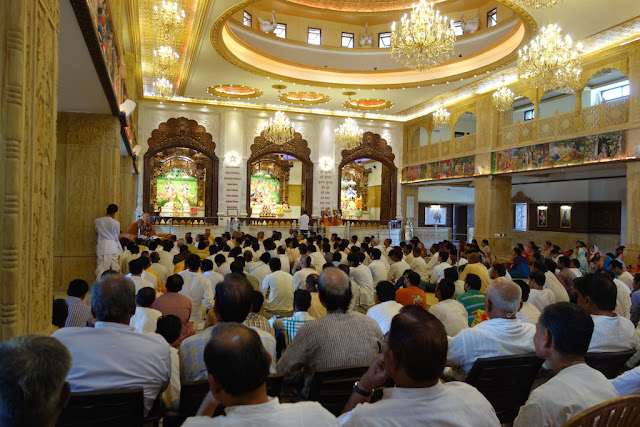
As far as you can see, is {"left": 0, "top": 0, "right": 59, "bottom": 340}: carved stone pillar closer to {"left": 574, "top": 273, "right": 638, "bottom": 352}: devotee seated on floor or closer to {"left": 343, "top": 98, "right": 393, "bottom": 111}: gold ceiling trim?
{"left": 574, "top": 273, "right": 638, "bottom": 352}: devotee seated on floor

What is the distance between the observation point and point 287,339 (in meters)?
3.82

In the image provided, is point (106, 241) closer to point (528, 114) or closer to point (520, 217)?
point (528, 114)

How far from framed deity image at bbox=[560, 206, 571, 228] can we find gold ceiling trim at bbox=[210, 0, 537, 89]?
8.32m

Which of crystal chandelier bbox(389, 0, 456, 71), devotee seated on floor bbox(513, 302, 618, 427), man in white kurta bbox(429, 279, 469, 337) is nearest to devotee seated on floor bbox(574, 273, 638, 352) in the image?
man in white kurta bbox(429, 279, 469, 337)

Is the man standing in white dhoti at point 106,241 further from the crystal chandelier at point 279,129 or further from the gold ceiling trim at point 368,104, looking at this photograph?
the gold ceiling trim at point 368,104

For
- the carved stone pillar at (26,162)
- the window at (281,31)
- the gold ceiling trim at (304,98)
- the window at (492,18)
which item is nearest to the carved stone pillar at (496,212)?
the window at (492,18)

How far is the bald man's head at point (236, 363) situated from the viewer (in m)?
1.59

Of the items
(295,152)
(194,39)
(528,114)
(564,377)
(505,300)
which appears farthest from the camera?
(295,152)

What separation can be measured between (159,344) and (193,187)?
20.0 m

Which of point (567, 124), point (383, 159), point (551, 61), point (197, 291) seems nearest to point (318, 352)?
point (197, 291)

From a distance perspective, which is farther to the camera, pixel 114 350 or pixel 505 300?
pixel 505 300

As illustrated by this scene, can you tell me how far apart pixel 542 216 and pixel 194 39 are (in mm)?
16309

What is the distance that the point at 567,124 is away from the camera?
44.6 ft

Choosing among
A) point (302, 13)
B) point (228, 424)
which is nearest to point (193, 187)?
point (302, 13)
